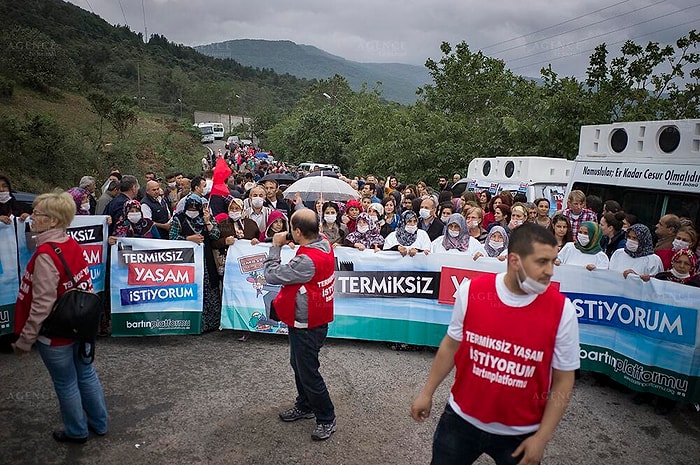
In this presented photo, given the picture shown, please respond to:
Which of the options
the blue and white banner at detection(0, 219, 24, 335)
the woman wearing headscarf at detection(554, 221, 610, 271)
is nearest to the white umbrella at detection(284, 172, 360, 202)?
the woman wearing headscarf at detection(554, 221, 610, 271)

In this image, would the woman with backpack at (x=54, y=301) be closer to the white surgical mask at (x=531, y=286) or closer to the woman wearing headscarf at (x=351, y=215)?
the white surgical mask at (x=531, y=286)

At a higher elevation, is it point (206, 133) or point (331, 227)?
point (206, 133)

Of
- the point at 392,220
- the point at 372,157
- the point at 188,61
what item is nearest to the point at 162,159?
the point at 372,157

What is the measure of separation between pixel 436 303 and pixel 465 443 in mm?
3456

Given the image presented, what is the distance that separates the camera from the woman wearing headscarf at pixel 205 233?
6188 millimetres

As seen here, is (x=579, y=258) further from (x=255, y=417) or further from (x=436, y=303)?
(x=255, y=417)

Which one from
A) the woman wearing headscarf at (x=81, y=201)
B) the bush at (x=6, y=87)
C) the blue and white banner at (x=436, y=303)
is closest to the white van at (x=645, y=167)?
the blue and white banner at (x=436, y=303)

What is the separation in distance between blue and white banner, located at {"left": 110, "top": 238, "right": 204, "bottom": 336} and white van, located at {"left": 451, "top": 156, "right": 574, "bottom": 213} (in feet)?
23.8

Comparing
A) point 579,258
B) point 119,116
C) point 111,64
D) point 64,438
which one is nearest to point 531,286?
point 64,438

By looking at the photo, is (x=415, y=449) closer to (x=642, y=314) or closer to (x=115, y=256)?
(x=642, y=314)

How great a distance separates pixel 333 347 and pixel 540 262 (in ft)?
→ 13.3

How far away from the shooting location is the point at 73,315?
11.6ft

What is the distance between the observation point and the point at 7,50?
1275 inches

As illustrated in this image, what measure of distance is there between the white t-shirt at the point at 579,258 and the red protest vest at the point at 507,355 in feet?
11.9
